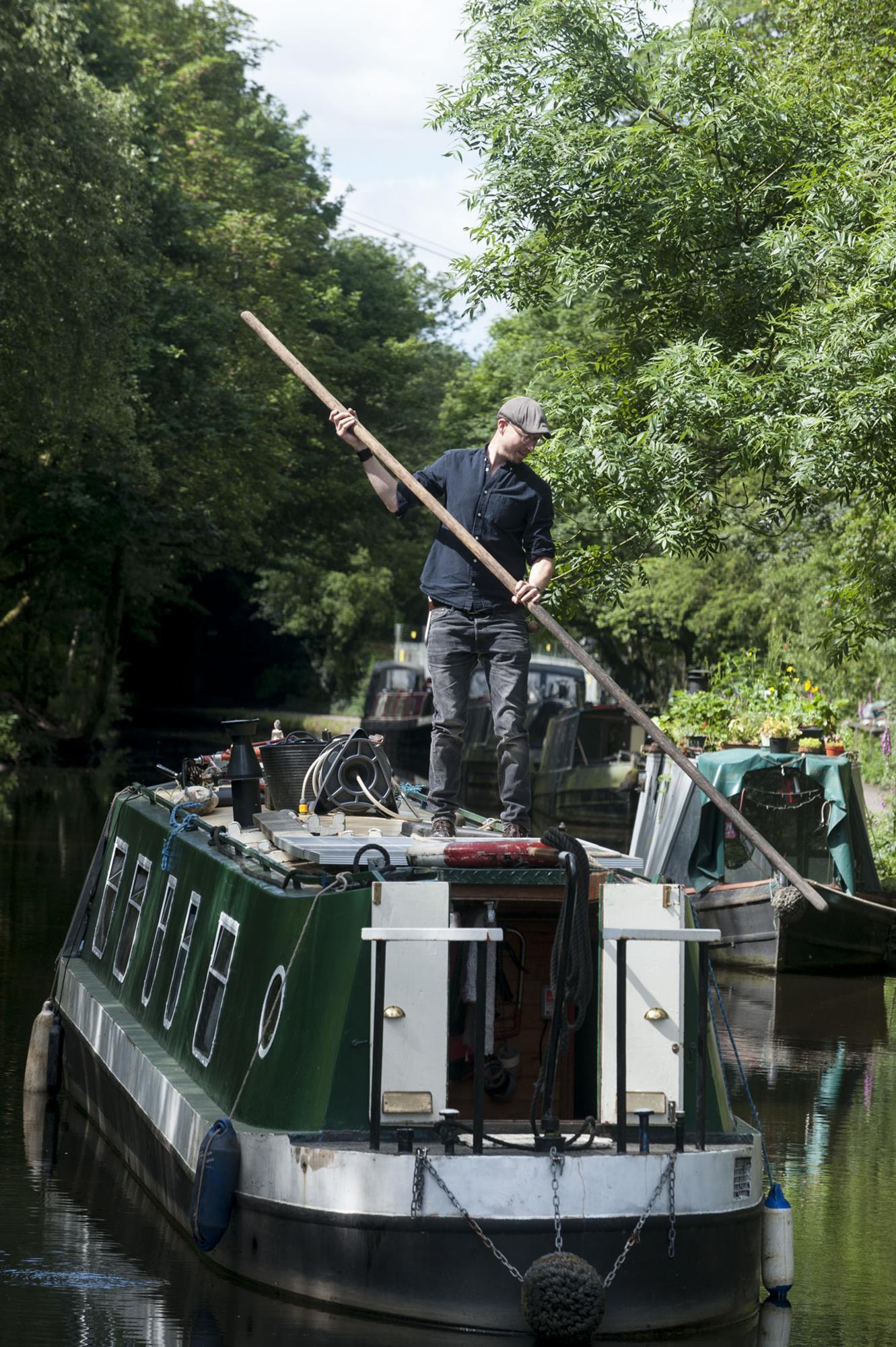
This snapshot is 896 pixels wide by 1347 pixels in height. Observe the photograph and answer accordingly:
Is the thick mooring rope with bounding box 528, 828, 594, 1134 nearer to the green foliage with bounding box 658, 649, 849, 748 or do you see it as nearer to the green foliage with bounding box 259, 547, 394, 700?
the green foliage with bounding box 658, 649, 849, 748

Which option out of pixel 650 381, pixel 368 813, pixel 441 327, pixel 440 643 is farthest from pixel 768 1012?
pixel 441 327

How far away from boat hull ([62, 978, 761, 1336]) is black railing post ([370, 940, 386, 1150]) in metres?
0.10

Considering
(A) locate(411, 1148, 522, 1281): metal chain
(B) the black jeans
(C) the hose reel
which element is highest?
(B) the black jeans

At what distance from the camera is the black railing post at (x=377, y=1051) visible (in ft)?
21.8

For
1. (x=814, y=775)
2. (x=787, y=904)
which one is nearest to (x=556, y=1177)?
(x=787, y=904)

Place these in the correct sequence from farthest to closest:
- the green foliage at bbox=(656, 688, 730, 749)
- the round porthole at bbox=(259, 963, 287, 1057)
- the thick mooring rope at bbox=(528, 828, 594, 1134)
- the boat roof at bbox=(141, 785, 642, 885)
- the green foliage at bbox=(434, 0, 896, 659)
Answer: the green foliage at bbox=(656, 688, 730, 749) < the green foliage at bbox=(434, 0, 896, 659) < the round porthole at bbox=(259, 963, 287, 1057) < the boat roof at bbox=(141, 785, 642, 885) < the thick mooring rope at bbox=(528, 828, 594, 1134)

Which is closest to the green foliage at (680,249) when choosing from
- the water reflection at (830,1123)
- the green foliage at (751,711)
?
the green foliage at (751,711)

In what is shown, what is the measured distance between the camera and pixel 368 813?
950 cm

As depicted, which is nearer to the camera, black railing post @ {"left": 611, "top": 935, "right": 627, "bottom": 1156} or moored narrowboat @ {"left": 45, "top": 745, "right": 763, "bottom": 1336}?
moored narrowboat @ {"left": 45, "top": 745, "right": 763, "bottom": 1336}

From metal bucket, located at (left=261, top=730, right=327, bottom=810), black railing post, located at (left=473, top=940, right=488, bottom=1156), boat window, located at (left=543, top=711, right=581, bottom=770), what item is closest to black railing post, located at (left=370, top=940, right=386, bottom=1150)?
black railing post, located at (left=473, top=940, right=488, bottom=1156)

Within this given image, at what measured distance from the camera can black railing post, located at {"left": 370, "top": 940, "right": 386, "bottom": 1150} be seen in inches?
261

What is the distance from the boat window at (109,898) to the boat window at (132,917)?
1.42ft

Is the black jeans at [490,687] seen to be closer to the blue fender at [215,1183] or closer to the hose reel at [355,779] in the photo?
the hose reel at [355,779]

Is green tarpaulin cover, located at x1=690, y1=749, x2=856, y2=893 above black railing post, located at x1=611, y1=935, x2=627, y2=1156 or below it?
above
